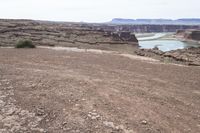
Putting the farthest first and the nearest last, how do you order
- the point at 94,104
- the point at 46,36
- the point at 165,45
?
1. the point at 165,45
2. the point at 46,36
3. the point at 94,104

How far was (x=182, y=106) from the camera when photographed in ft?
26.9

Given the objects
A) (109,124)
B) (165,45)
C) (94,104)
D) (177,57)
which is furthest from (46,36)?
(109,124)

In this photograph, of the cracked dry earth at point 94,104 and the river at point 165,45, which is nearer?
the cracked dry earth at point 94,104

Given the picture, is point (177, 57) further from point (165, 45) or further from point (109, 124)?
point (165, 45)

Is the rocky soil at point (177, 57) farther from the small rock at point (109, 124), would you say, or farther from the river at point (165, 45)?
the river at point (165, 45)

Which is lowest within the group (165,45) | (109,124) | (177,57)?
(165,45)

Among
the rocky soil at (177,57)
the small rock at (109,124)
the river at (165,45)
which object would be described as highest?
the small rock at (109,124)

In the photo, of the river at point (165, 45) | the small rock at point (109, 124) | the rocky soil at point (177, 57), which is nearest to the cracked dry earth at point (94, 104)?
the small rock at point (109, 124)

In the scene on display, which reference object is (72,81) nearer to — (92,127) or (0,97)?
(0,97)

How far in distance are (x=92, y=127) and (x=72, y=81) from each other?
430cm

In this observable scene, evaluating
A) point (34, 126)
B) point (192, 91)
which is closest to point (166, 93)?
point (192, 91)

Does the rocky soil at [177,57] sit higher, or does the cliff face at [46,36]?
the cliff face at [46,36]

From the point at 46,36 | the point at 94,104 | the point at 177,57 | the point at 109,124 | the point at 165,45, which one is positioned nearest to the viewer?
the point at 109,124

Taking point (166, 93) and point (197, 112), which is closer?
point (197, 112)
